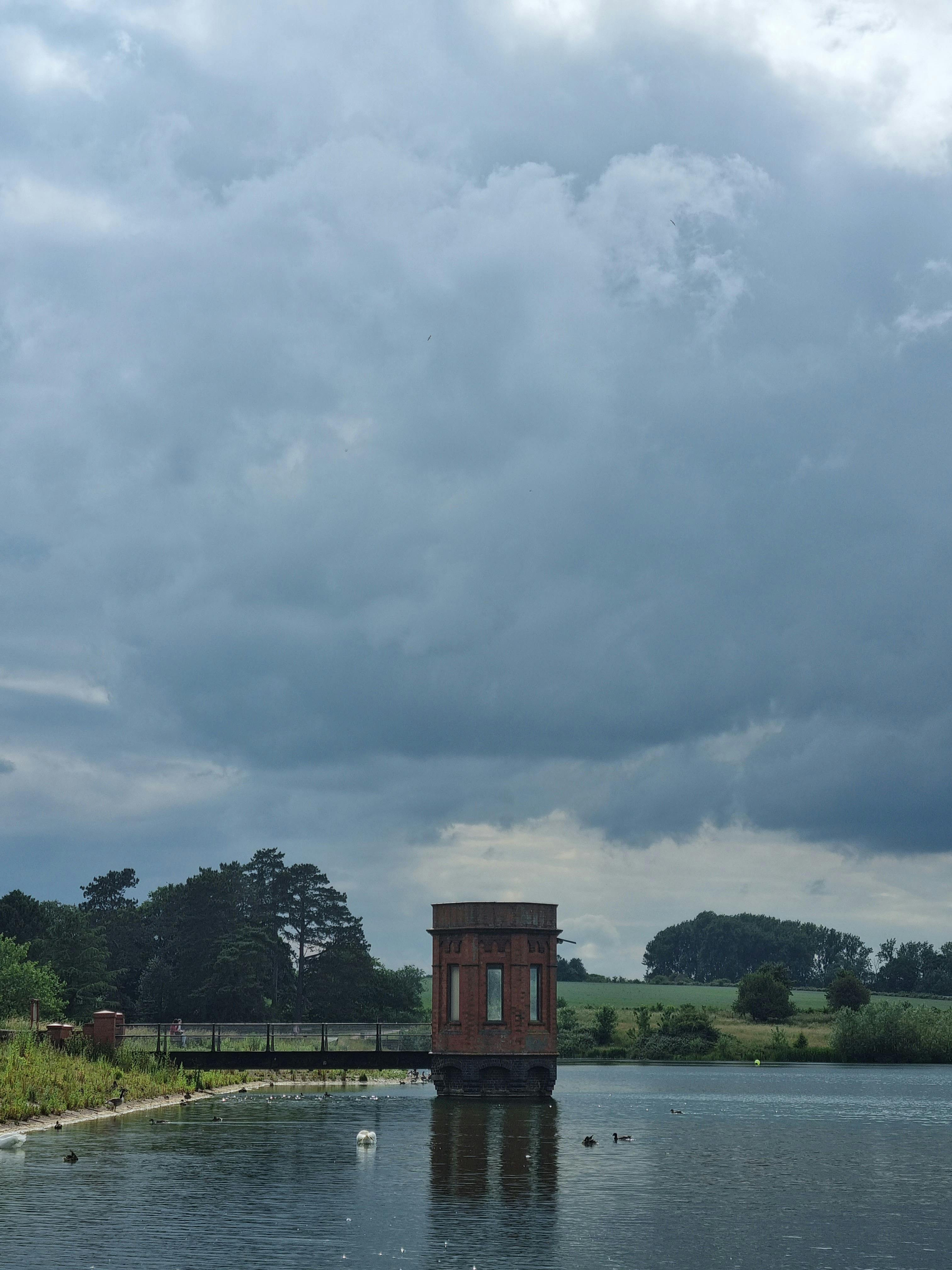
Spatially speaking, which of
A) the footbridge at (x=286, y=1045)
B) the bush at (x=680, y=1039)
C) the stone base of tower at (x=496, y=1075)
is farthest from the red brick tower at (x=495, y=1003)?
the bush at (x=680, y=1039)

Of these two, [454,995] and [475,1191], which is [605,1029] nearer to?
[454,995]

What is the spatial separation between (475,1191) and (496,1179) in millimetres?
2503

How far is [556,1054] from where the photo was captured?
211 ft

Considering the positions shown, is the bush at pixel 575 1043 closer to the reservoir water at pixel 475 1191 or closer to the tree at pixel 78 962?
the tree at pixel 78 962

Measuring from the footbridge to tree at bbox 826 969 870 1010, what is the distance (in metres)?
76.0

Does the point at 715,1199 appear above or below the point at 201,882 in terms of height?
below

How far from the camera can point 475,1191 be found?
3297 centimetres

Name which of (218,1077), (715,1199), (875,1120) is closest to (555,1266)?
(715,1199)

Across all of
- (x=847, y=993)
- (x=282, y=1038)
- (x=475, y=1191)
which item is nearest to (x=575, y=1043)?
(x=847, y=993)

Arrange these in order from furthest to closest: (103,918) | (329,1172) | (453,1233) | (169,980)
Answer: (103,918), (169,980), (329,1172), (453,1233)

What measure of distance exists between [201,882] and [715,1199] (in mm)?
105191

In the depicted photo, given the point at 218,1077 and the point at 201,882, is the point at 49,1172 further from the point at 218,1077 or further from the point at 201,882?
the point at 201,882

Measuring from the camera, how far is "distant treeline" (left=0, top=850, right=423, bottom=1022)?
122m

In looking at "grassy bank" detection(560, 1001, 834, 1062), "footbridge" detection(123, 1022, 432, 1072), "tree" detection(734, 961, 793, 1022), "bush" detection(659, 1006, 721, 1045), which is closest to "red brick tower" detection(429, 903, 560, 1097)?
"footbridge" detection(123, 1022, 432, 1072)
